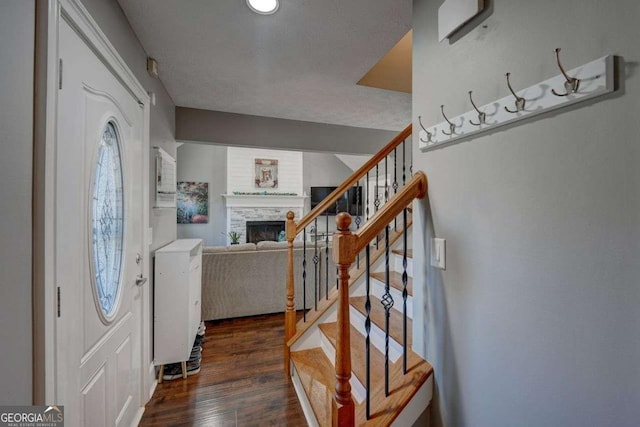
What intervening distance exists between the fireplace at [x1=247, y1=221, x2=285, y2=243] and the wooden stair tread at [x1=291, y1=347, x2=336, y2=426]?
18.2ft

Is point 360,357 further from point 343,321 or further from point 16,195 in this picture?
point 16,195

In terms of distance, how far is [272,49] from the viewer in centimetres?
196

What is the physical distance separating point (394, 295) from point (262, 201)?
6163mm

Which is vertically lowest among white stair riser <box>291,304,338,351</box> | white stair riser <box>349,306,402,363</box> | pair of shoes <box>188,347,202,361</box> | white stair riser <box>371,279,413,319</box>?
pair of shoes <box>188,347,202,361</box>

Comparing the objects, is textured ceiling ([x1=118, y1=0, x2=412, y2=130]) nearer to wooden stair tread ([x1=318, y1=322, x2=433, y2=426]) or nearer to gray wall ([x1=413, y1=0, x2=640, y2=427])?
gray wall ([x1=413, y1=0, x2=640, y2=427])

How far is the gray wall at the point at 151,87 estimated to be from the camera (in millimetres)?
1386

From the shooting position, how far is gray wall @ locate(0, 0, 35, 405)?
77 cm

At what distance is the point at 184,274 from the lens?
88.3 inches

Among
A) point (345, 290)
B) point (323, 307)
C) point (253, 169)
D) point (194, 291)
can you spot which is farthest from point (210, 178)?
point (345, 290)

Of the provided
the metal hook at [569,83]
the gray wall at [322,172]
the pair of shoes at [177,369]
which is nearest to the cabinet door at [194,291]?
the pair of shoes at [177,369]

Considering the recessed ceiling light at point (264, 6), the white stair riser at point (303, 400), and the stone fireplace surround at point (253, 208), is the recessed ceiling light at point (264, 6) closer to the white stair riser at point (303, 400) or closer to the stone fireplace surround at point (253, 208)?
the white stair riser at point (303, 400)

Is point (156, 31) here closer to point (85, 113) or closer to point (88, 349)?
point (85, 113)

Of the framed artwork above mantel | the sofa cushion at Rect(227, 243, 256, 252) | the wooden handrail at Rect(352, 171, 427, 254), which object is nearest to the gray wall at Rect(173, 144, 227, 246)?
the framed artwork above mantel

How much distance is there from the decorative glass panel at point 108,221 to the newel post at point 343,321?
116 centimetres
